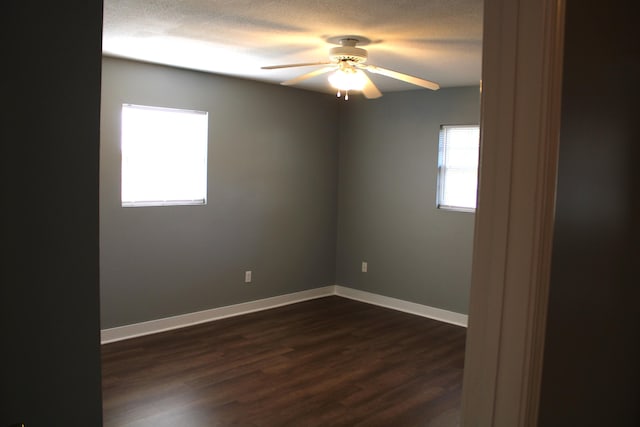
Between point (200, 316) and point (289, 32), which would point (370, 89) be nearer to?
point (289, 32)

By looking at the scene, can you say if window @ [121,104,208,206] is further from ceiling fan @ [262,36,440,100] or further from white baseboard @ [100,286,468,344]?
ceiling fan @ [262,36,440,100]

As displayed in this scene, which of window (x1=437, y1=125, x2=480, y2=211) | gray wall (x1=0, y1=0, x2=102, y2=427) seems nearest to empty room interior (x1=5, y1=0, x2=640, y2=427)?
gray wall (x1=0, y1=0, x2=102, y2=427)

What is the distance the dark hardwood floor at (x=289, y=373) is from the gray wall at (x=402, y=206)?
1.79 feet

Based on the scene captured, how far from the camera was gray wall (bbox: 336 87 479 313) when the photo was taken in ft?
17.9

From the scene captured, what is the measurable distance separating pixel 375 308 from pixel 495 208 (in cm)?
504

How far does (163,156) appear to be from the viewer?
15.9ft

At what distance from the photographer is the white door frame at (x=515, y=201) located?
39.2 inches

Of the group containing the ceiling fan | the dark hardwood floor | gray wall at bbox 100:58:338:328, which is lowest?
the dark hardwood floor

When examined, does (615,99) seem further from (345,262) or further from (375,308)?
(345,262)

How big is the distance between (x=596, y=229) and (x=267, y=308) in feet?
15.5

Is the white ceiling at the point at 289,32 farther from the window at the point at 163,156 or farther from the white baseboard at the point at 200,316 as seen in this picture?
the white baseboard at the point at 200,316

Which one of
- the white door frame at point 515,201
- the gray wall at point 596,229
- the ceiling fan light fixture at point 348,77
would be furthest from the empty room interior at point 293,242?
the white door frame at point 515,201

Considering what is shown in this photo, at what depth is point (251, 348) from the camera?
4488mm

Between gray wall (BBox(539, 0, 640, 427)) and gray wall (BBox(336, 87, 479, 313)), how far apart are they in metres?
3.72
